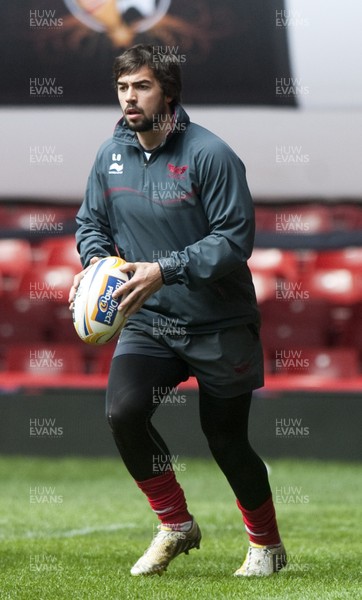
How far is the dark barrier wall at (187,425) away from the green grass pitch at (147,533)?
12 cm

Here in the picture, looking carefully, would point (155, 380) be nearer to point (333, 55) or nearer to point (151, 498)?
point (151, 498)

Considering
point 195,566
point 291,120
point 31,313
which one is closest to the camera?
point 195,566

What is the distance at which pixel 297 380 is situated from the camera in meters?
11.3

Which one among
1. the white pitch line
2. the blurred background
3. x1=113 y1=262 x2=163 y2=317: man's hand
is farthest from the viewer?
the blurred background

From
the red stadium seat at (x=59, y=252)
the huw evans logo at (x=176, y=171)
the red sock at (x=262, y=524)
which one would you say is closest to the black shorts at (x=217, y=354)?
the red sock at (x=262, y=524)

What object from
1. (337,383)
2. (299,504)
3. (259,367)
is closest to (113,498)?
(299,504)

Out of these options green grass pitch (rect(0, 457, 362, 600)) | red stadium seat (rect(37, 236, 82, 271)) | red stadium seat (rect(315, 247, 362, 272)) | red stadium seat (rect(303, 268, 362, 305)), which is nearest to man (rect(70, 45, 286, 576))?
green grass pitch (rect(0, 457, 362, 600))

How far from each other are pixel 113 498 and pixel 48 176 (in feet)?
14.2

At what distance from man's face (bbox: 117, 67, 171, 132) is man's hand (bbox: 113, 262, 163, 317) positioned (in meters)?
0.54

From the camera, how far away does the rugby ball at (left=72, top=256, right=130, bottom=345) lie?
473cm

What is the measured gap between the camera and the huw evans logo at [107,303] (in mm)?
4727

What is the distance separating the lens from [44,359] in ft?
41.0

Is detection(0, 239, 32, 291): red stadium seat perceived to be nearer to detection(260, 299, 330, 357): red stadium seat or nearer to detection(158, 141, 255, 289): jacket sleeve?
detection(260, 299, 330, 357): red stadium seat

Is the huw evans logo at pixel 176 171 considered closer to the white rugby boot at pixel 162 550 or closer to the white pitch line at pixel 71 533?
the white rugby boot at pixel 162 550
